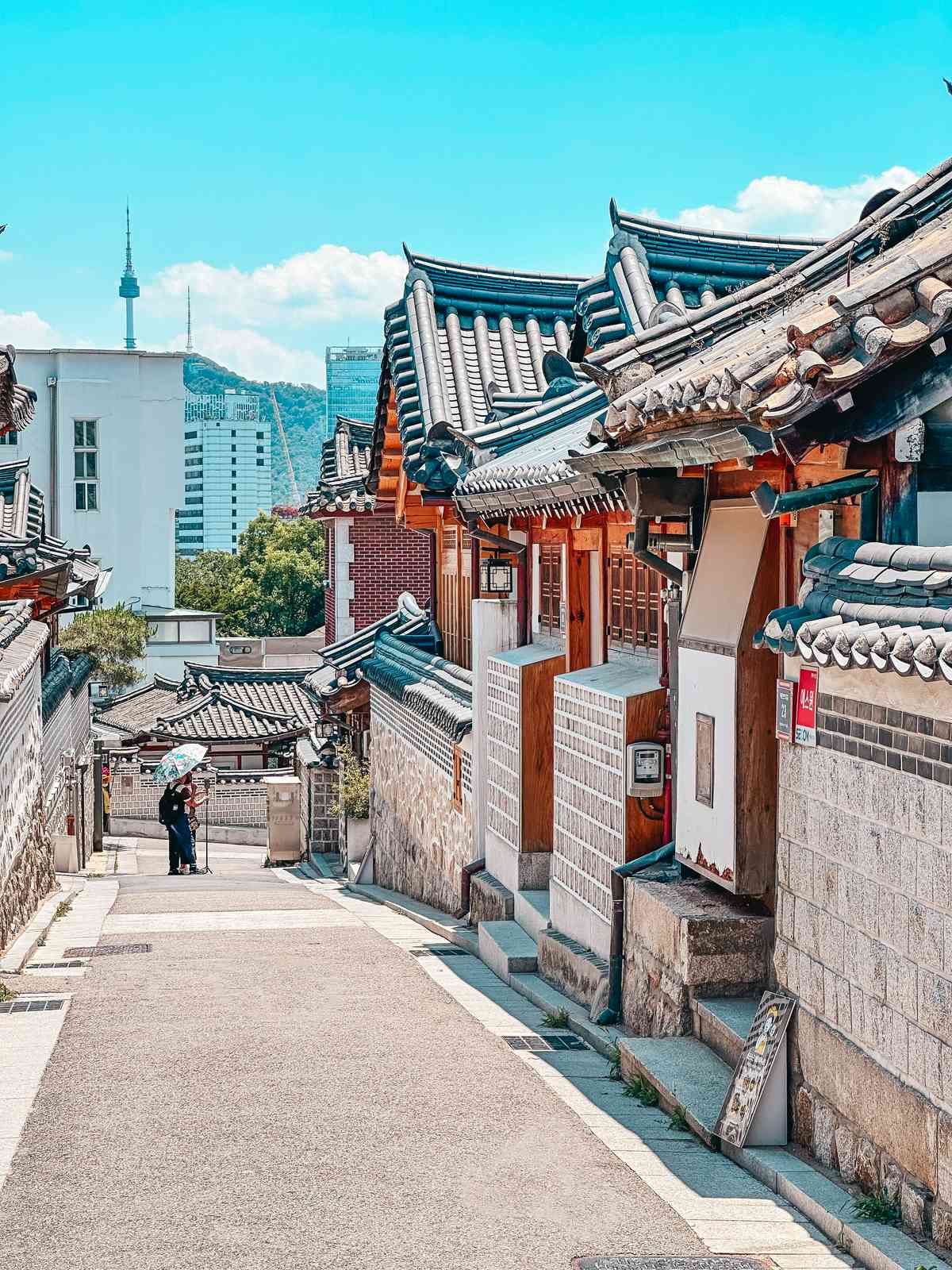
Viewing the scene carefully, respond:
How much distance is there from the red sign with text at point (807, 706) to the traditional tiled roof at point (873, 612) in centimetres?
62

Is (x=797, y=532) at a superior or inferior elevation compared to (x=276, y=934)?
superior

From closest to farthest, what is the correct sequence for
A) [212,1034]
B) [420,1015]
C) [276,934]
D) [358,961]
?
[212,1034] < [420,1015] < [358,961] < [276,934]

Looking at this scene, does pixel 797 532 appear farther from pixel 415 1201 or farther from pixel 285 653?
pixel 285 653

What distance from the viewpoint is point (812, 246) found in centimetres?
1628

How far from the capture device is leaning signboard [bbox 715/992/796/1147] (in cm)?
717

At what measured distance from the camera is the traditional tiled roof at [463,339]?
1841 centimetres

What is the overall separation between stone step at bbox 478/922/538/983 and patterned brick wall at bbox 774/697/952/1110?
17.6ft

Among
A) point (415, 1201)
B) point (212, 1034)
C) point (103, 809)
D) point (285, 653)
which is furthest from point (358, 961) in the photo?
point (285, 653)

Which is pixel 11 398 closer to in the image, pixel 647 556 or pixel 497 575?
pixel 497 575

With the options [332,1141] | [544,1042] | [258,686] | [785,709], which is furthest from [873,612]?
[258,686]

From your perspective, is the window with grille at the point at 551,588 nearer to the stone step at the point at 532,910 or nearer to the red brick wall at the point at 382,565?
the stone step at the point at 532,910

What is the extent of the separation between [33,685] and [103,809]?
1651 cm

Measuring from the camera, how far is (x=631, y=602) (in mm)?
11984

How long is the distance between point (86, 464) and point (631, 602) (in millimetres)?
64239
